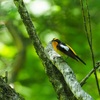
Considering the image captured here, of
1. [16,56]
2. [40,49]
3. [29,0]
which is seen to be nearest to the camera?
[40,49]

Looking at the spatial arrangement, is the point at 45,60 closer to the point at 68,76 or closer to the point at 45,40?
the point at 68,76

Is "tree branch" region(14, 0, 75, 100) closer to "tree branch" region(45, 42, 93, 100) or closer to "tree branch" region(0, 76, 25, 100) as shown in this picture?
"tree branch" region(45, 42, 93, 100)

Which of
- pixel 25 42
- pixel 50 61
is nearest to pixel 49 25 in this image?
pixel 25 42

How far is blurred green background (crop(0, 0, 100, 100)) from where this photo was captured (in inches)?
291

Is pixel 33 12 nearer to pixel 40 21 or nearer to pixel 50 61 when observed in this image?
pixel 40 21

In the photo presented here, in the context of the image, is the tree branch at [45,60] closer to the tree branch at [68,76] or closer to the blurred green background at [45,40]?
the tree branch at [68,76]

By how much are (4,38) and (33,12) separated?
1.27m

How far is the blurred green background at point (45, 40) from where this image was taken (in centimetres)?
738

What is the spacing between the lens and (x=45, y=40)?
293 inches

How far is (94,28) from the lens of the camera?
24.7 ft

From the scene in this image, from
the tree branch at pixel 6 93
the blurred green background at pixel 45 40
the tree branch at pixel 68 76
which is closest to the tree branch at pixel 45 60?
the tree branch at pixel 68 76

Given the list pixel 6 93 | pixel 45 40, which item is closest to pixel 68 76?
pixel 6 93

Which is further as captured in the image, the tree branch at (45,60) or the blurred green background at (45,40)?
the blurred green background at (45,40)

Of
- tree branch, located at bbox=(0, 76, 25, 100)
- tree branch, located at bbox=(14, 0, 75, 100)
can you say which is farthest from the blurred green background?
tree branch, located at bbox=(0, 76, 25, 100)
